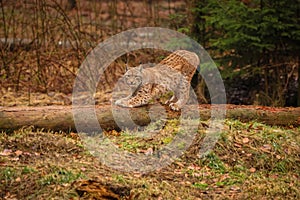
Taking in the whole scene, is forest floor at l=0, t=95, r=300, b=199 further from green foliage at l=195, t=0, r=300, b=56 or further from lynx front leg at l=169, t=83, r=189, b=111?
green foliage at l=195, t=0, r=300, b=56

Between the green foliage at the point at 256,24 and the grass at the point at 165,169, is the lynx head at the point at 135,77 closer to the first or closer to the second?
the grass at the point at 165,169

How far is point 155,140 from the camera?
6.14 metres

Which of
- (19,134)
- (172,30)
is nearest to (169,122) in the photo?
(19,134)

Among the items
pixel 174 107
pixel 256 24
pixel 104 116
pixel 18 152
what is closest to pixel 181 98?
pixel 174 107

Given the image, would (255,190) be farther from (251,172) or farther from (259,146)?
(259,146)

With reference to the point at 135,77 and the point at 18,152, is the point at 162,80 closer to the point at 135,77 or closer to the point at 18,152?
the point at 135,77

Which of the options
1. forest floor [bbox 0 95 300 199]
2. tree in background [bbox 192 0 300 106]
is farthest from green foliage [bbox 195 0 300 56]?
forest floor [bbox 0 95 300 199]

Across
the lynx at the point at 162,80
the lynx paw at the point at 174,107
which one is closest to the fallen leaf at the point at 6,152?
the lynx at the point at 162,80

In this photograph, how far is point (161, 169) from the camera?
18.5ft

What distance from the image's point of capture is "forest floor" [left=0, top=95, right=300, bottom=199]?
497 centimetres

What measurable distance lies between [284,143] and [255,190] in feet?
4.01

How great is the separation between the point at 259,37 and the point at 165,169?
3.82m

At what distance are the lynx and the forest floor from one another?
41 cm

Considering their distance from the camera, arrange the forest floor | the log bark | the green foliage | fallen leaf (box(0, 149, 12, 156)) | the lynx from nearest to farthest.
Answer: the forest floor
fallen leaf (box(0, 149, 12, 156))
the log bark
the lynx
the green foliage
